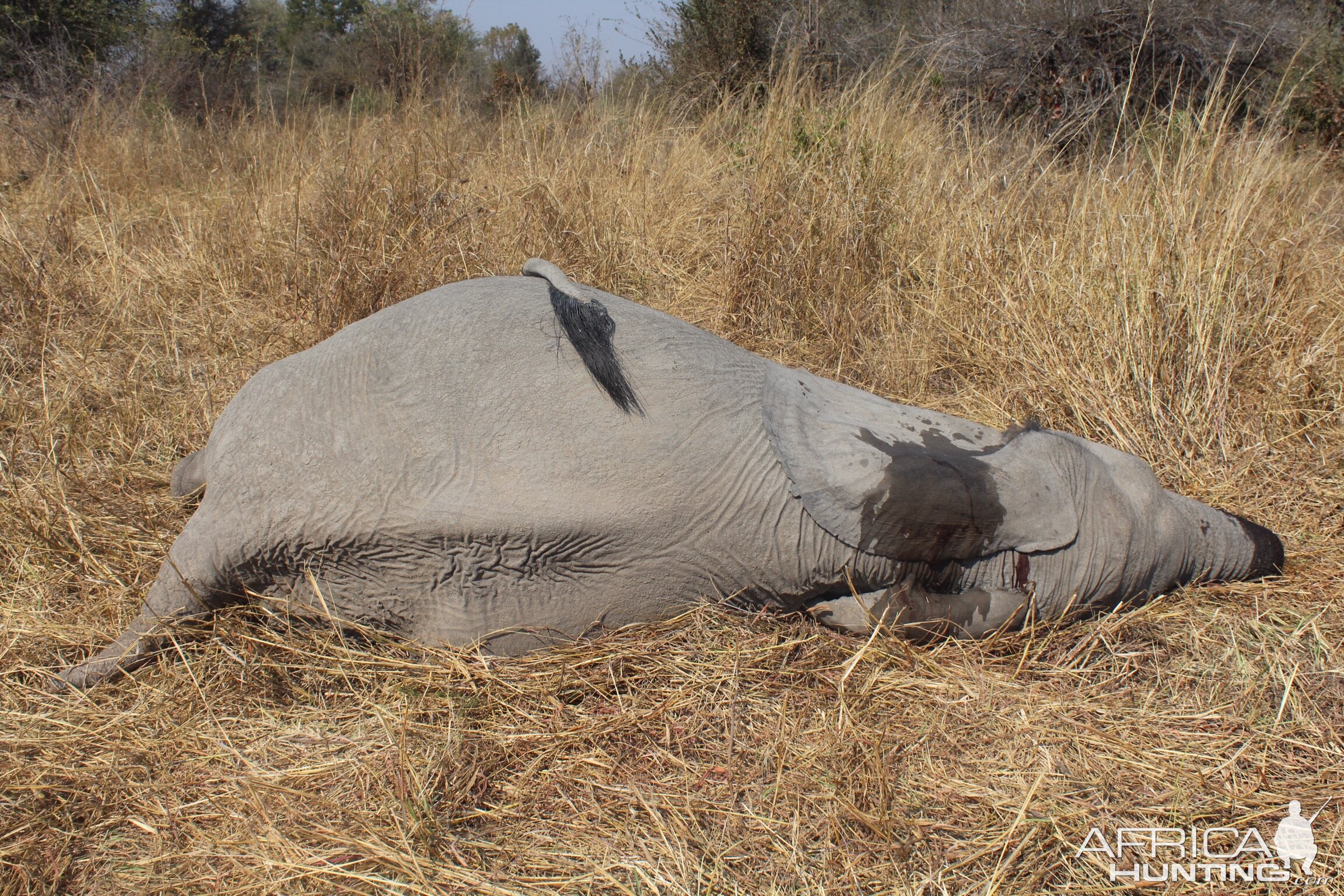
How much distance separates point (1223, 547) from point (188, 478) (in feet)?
9.87

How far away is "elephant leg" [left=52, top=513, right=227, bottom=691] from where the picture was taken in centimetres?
204

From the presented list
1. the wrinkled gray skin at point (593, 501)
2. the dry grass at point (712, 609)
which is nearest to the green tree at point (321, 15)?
the dry grass at point (712, 609)

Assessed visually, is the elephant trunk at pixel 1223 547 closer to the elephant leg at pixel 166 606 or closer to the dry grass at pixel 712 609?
the dry grass at pixel 712 609

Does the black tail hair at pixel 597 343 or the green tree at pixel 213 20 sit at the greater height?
the green tree at pixel 213 20

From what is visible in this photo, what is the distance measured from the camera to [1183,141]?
3.44 meters

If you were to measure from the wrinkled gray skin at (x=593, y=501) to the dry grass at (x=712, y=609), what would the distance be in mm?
130

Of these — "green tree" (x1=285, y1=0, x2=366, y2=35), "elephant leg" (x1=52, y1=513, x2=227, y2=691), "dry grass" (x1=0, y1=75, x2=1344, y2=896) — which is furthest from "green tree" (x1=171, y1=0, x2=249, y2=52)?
"elephant leg" (x1=52, y1=513, x2=227, y2=691)

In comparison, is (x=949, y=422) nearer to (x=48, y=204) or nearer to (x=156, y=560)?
(x=156, y=560)

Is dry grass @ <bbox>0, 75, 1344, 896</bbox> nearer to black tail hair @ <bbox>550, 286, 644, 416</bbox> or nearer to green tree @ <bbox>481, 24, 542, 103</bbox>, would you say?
black tail hair @ <bbox>550, 286, 644, 416</bbox>

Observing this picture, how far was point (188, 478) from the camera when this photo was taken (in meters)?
2.67

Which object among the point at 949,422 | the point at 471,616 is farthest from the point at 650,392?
the point at 949,422

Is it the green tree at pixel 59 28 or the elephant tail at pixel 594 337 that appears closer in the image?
the elephant tail at pixel 594 337

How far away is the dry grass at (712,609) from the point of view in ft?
5.61

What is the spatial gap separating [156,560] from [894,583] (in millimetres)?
2036
